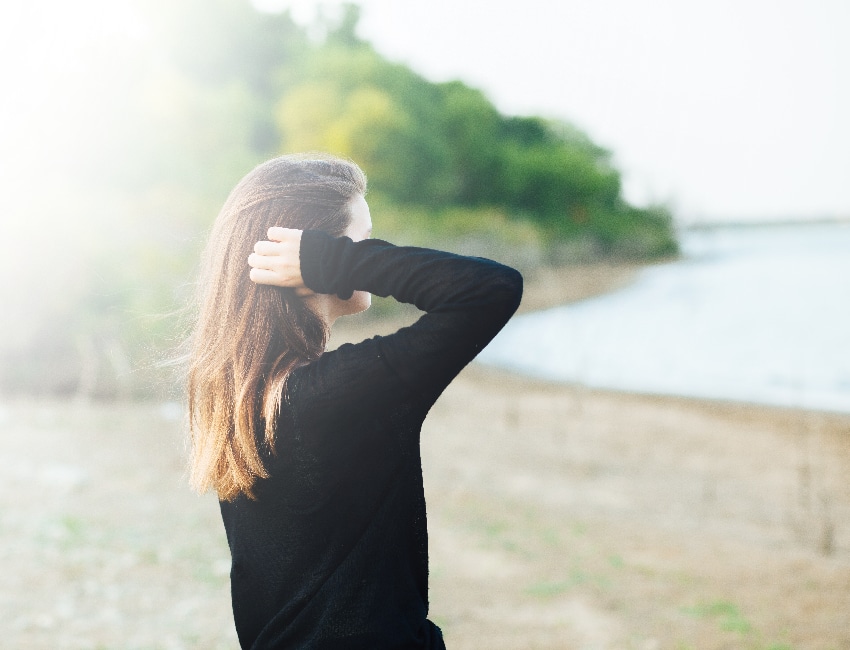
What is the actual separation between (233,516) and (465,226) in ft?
146

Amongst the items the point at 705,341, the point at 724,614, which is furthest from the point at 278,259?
the point at 705,341

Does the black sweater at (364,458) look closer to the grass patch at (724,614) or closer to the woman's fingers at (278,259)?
the woman's fingers at (278,259)

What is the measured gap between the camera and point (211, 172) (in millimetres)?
36125

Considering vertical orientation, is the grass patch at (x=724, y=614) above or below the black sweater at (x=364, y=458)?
below

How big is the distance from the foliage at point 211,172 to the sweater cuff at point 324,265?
1.96 feet

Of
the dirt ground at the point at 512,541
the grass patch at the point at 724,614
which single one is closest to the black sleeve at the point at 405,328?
the dirt ground at the point at 512,541

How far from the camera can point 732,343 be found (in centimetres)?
2486

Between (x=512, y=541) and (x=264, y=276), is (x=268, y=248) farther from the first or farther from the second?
(x=512, y=541)

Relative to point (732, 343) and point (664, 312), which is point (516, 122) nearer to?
point (664, 312)

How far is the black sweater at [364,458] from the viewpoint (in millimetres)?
1188

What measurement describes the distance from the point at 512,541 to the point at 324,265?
545cm

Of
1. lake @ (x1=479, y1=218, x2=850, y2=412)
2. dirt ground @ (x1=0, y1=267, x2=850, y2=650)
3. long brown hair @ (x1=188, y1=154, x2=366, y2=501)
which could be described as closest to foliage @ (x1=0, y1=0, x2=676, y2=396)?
long brown hair @ (x1=188, y1=154, x2=366, y2=501)

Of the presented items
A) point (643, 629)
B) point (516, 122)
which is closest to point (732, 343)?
point (643, 629)

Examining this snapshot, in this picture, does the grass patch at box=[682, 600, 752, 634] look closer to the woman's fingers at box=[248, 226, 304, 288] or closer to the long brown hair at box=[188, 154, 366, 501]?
the long brown hair at box=[188, 154, 366, 501]
